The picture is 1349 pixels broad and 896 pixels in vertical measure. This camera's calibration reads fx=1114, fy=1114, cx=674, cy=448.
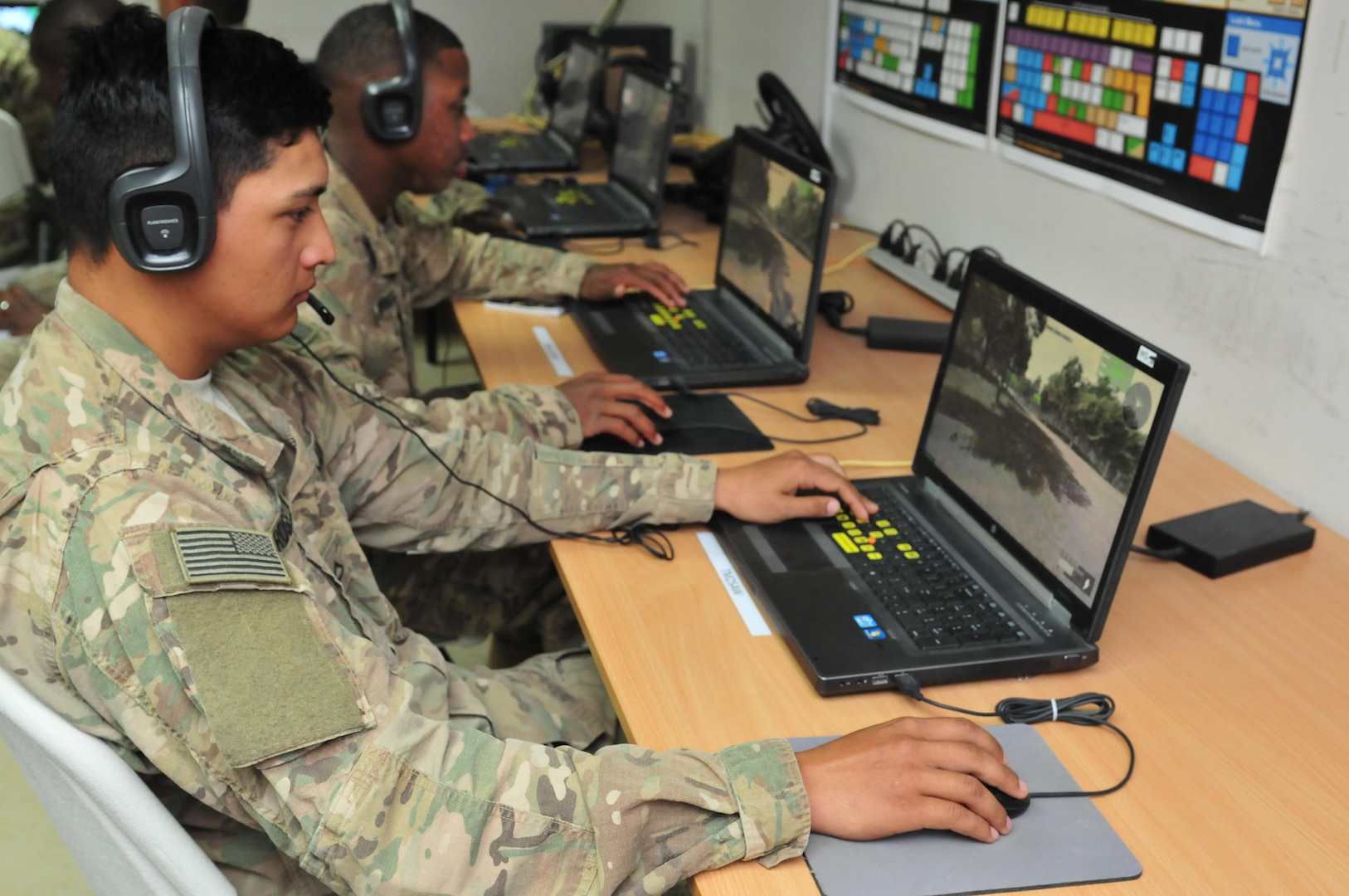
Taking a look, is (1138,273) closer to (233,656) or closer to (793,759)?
(793,759)

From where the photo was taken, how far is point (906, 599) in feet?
3.60

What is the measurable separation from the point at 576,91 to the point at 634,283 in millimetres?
1377

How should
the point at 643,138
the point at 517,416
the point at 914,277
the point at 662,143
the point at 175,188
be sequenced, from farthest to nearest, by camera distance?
1. the point at 643,138
2. the point at 662,143
3. the point at 914,277
4. the point at 517,416
5. the point at 175,188

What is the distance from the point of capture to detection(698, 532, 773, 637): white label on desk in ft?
3.60

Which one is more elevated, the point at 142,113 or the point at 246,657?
the point at 142,113

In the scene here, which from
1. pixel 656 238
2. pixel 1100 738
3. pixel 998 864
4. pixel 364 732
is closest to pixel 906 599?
pixel 1100 738

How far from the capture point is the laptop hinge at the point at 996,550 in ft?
3.54

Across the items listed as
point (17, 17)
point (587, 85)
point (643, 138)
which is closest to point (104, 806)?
point (643, 138)

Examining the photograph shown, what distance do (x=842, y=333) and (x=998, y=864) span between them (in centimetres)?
120

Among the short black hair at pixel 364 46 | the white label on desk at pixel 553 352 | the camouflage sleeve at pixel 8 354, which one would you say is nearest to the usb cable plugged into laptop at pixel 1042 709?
the white label on desk at pixel 553 352

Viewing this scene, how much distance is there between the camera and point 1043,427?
1.08 meters

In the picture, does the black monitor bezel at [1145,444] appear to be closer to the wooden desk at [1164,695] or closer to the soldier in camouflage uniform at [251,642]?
the wooden desk at [1164,695]

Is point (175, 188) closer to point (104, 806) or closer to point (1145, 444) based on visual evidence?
point (104, 806)

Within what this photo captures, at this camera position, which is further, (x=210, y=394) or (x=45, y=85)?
(x=45, y=85)
